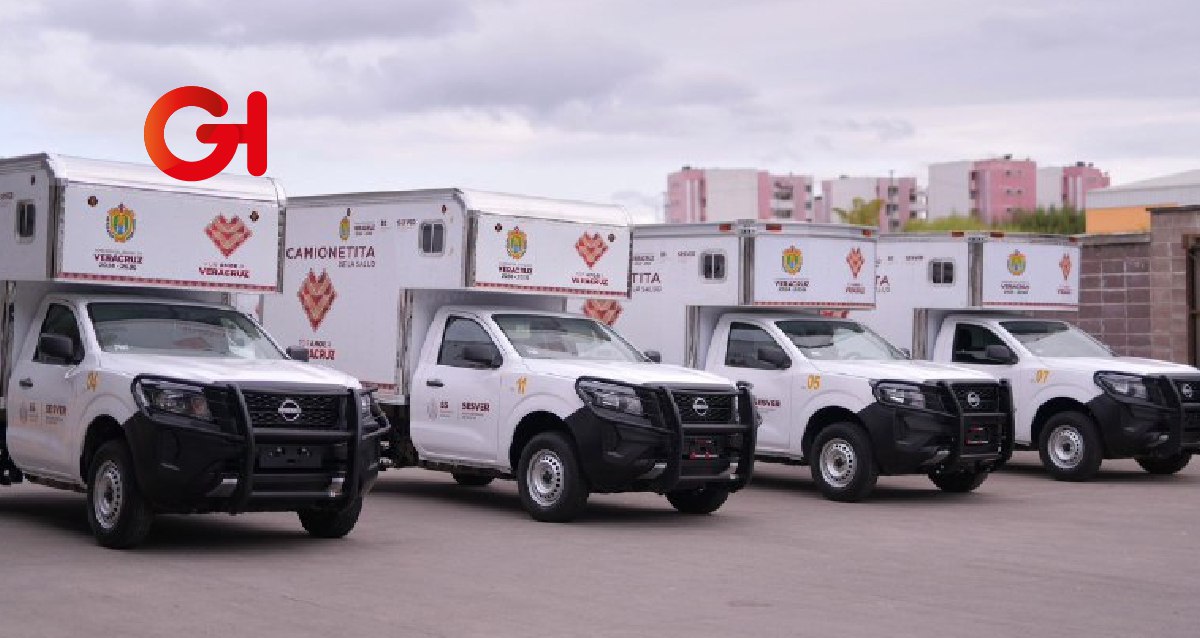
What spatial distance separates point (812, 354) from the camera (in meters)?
18.1

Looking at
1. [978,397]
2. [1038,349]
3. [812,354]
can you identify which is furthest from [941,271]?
[978,397]

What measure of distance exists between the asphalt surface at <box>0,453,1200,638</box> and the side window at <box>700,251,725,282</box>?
3054 millimetres

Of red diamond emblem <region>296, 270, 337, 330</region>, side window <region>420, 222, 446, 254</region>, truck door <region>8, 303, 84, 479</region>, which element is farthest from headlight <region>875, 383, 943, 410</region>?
truck door <region>8, 303, 84, 479</region>

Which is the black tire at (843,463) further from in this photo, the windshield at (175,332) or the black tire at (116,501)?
the black tire at (116,501)

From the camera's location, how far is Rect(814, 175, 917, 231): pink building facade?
176 metres

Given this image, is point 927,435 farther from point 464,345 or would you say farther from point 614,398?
point 464,345

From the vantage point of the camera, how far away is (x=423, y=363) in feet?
53.5

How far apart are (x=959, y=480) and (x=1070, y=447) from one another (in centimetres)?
244

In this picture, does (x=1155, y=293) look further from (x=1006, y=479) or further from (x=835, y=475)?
(x=835, y=475)

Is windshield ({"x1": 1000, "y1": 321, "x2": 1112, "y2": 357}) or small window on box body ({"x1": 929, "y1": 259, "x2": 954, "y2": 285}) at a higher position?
small window on box body ({"x1": 929, "y1": 259, "x2": 954, "y2": 285})

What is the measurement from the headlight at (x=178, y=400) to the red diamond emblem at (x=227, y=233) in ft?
8.38

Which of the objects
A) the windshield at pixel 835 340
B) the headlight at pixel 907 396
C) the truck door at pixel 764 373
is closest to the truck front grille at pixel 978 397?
the headlight at pixel 907 396

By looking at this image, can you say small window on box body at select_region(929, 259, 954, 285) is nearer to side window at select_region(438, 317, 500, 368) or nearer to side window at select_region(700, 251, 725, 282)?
side window at select_region(700, 251, 725, 282)

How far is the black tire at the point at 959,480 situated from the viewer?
18.0 metres
